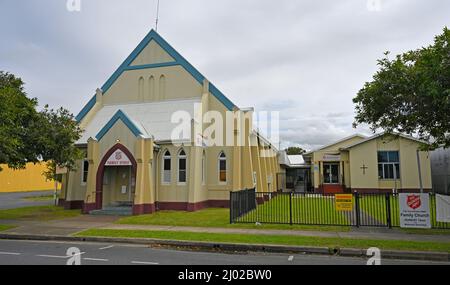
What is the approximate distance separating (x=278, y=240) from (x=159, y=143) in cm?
1128

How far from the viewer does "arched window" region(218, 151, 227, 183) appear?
71.3 feet

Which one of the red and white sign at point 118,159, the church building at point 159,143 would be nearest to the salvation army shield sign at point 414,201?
the church building at point 159,143

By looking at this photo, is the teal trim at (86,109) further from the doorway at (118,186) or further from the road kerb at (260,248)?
the road kerb at (260,248)

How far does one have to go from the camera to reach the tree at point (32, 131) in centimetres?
1476

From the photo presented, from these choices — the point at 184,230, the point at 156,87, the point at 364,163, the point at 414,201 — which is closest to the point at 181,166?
the point at 156,87

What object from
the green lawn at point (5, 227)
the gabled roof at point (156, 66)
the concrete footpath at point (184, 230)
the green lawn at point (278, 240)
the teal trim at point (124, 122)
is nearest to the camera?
the green lawn at point (278, 240)

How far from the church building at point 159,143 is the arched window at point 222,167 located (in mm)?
13

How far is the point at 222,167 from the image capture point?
21.9 m

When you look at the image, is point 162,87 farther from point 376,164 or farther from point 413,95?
point 376,164

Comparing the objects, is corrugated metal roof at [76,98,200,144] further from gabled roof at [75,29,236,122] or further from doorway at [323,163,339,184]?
doorway at [323,163,339,184]

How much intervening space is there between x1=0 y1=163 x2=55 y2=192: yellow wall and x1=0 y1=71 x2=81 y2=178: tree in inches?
1272

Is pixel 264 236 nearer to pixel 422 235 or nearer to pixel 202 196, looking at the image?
pixel 422 235

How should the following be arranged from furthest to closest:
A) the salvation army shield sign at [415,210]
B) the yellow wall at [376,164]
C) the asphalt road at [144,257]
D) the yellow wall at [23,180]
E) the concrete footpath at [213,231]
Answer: the yellow wall at [23,180] → the yellow wall at [376,164] → the salvation army shield sign at [415,210] → the concrete footpath at [213,231] → the asphalt road at [144,257]
